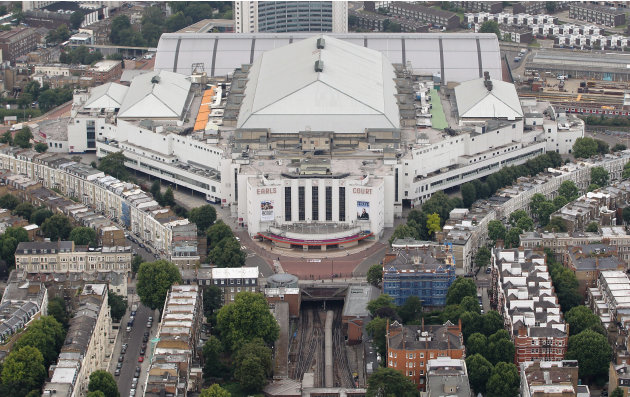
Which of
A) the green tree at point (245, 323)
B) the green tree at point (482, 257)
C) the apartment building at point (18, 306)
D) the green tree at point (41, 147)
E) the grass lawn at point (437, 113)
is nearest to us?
the apartment building at point (18, 306)

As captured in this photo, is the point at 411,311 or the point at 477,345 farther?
the point at 411,311

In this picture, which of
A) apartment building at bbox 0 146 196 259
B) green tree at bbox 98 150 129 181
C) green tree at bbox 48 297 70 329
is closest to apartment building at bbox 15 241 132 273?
apartment building at bbox 0 146 196 259

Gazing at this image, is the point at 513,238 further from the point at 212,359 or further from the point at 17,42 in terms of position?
the point at 17,42

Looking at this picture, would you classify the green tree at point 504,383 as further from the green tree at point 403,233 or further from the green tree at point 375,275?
the green tree at point 403,233

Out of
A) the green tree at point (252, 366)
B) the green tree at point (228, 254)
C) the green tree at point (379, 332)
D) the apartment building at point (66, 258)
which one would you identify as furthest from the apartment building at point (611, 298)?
the apartment building at point (66, 258)

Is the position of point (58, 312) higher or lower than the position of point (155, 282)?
lower

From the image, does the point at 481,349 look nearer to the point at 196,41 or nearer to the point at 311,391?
the point at 311,391

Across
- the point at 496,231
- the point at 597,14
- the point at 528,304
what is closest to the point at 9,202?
the point at 496,231
